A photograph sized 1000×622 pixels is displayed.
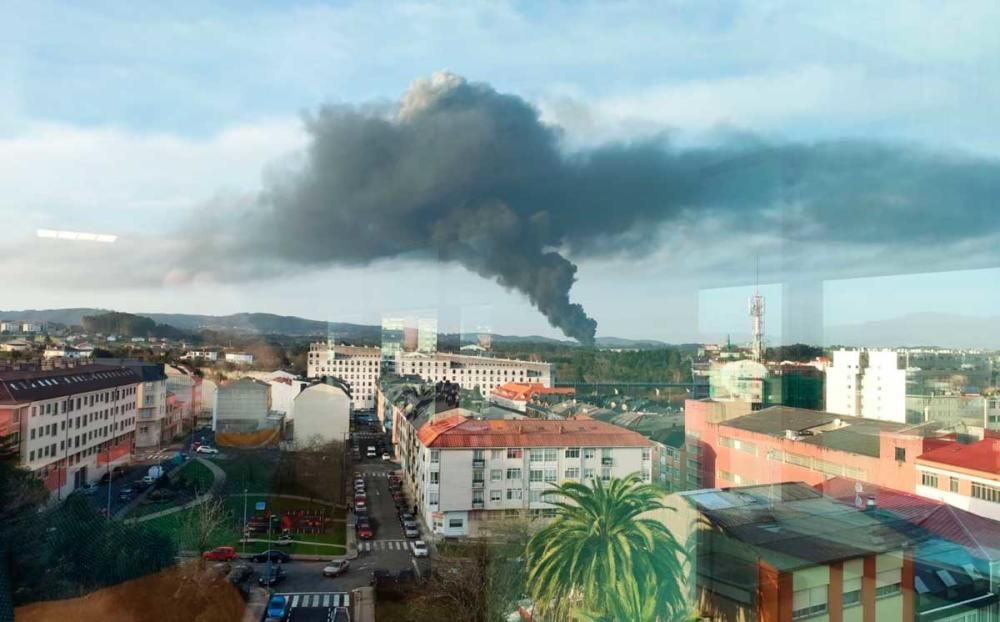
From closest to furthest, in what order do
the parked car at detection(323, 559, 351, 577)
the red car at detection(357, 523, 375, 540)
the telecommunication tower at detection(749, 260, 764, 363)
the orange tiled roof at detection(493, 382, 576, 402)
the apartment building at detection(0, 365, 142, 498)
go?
the apartment building at detection(0, 365, 142, 498)
the parked car at detection(323, 559, 351, 577)
the red car at detection(357, 523, 375, 540)
the orange tiled roof at detection(493, 382, 576, 402)
the telecommunication tower at detection(749, 260, 764, 363)

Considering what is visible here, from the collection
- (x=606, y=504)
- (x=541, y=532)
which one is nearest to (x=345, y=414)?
(x=541, y=532)

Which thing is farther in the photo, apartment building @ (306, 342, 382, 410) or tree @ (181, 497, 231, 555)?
apartment building @ (306, 342, 382, 410)

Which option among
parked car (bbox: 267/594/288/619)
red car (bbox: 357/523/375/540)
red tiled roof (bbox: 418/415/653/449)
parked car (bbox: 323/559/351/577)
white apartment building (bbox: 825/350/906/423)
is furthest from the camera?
red tiled roof (bbox: 418/415/653/449)

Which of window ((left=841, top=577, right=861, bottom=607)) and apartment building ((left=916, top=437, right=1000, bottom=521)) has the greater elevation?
apartment building ((left=916, top=437, right=1000, bottom=521))

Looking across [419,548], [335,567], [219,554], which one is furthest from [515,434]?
[219,554]

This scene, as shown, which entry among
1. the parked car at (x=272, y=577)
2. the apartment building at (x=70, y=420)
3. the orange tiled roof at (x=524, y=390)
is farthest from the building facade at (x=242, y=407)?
the orange tiled roof at (x=524, y=390)

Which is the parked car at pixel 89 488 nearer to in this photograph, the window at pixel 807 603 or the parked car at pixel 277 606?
the parked car at pixel 277 606

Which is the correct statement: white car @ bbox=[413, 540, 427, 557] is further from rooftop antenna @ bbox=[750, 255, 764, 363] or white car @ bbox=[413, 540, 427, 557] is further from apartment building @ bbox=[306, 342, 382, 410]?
rooftop antenna @ bbox=[750, 255, 764, 363]

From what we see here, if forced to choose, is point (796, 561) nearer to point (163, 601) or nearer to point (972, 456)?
point (972, 456)

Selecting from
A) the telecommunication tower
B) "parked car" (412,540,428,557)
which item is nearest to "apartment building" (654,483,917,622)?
the telecommunication tower
